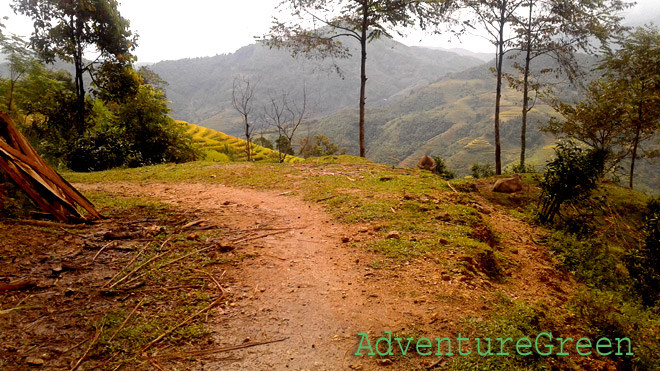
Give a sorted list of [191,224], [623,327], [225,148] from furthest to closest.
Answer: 1. [225,148]
2. [191,224]
3. [623,327]

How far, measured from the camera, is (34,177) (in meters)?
3.68

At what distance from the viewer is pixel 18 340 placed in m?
A: 2.20

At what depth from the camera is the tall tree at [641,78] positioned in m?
12.4

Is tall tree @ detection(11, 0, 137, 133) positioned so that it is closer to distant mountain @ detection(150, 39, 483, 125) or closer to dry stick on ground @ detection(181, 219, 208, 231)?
dry stick on ground @ detection(181, 219, 208, 231)

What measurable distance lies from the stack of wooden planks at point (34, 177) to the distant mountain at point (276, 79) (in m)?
107

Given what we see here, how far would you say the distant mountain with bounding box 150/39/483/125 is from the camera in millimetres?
127500

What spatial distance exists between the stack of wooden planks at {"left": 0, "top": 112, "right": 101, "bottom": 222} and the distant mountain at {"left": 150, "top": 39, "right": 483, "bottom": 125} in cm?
10651

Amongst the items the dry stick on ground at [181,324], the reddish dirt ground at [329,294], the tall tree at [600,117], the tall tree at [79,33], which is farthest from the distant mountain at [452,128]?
the dry stick on ground at [181,324]

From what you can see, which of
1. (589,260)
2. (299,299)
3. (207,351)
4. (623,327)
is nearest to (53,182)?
(207,351)

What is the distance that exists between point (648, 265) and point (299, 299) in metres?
4.84

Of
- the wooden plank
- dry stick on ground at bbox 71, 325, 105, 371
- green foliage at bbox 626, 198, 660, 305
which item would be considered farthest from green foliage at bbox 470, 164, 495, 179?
dry stick on ground at bbox 71, 325, 105, 371

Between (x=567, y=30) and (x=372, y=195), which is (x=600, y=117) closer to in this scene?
(x=567, y=30)

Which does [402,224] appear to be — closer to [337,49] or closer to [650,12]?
[337,49]

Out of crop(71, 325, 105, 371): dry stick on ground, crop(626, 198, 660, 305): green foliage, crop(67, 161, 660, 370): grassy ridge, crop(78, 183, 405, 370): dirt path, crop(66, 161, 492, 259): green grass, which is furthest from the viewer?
crop(626, 198, 660, 305): green foliage
